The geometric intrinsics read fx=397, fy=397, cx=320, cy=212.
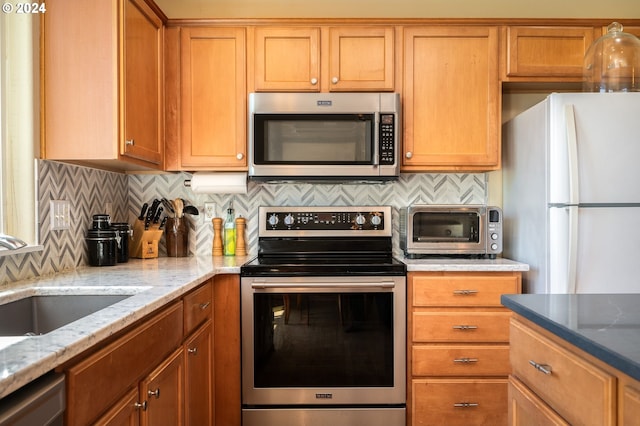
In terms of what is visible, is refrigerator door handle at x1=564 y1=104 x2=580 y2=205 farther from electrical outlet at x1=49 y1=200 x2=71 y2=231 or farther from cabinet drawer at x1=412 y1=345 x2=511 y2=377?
electrical outlet at x1=49 y1=200 x2=71 y2=231

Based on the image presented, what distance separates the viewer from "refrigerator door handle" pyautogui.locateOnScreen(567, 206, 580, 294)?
180 cm

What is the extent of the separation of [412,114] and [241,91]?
3.15ft

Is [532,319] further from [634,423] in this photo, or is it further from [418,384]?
[418,384]

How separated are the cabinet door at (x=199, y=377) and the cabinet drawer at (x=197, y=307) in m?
0.05

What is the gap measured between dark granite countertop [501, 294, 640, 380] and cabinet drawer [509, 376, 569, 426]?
19cm

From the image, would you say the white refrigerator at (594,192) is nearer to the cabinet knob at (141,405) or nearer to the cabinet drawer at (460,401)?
the cabinet drawer at (460,401)

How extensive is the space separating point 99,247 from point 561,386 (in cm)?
192

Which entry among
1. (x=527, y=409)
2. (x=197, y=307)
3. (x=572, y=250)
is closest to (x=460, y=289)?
(x=572, y=250)

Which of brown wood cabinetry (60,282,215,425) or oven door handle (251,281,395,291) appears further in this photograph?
oven door handle (251,281,395,291)

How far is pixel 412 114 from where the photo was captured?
2.21 m

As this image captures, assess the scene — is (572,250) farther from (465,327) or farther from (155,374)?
(155,374)

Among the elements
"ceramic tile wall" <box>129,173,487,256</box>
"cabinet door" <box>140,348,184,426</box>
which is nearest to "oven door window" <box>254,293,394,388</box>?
"cabinet door" <box>140,348,184,426</box>

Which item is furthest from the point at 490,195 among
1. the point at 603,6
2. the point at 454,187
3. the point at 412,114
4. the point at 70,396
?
the point at 70,396

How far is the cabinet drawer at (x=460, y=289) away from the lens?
77.5 inches
